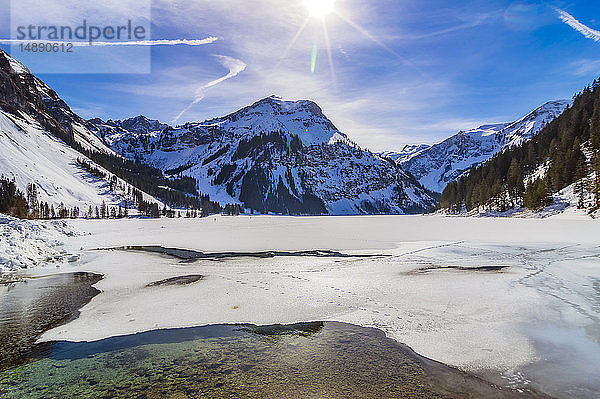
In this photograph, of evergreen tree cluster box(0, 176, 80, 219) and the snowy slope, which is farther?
the snowy slope

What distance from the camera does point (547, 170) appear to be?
84.4 m

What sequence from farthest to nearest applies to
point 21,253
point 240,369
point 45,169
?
point 45,169 → point 21,253 → point 240,369

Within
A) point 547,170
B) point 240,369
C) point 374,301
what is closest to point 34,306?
point 240,369

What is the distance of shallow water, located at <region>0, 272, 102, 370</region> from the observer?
881 centimetres

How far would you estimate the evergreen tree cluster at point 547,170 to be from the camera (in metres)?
71.3

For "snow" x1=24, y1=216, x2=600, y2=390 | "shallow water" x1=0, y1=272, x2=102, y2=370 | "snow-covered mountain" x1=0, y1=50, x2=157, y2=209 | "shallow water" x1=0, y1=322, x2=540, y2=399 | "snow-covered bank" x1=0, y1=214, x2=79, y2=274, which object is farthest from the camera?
"snow-covered mountain" x1=0, y1=50, x2=157, y2=209

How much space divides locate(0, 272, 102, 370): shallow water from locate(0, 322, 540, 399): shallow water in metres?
0.98

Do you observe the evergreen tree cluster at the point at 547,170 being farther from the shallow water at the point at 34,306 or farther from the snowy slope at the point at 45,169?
the snowy slope at the point at 45,169

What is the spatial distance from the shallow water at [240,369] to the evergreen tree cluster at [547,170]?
66.3m

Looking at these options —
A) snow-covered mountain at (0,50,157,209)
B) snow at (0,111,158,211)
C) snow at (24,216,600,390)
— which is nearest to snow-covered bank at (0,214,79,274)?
snow at (24,216,600,390)

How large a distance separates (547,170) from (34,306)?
106 meters

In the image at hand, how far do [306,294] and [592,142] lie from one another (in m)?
98.6

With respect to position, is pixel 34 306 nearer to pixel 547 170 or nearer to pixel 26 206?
pixel 26 206

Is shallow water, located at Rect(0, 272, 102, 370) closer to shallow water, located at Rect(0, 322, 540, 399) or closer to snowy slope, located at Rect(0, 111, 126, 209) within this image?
shallow water, located at Rect(0, 322, 540, 399)
